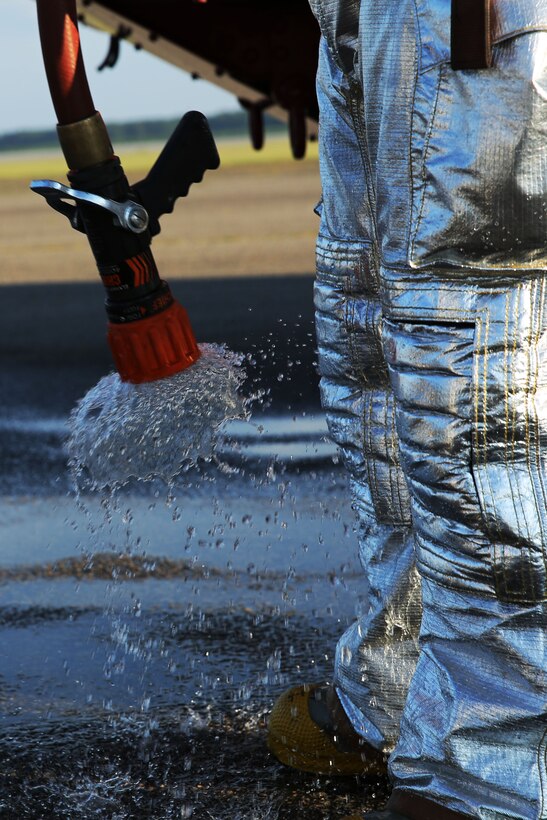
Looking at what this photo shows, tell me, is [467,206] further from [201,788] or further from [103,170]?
[201,788]

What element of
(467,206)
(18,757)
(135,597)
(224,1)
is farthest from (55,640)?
(224,1)

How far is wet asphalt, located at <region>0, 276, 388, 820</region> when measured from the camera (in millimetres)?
1703

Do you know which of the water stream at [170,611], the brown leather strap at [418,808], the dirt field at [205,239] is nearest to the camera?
the brown leather strap at [418,808]

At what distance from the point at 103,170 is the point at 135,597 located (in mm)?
1130

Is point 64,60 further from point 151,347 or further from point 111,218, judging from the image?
point 151,347

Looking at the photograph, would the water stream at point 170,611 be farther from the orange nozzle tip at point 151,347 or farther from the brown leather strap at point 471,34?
the brown leather strap at point 471,34

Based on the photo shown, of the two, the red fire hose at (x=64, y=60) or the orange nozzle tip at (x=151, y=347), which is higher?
the red fire hose at (x=64, y=60)

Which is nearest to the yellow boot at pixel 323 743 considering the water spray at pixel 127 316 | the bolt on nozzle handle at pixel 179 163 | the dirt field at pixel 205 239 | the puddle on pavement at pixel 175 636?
the puddle on pavement at pixel 175 636

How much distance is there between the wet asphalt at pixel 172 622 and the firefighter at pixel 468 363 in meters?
0.38

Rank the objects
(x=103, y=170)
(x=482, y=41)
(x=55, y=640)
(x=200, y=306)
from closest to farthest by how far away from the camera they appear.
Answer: (x=482, y=41)
(x=103, y=170)
(x=55, y=640)
(x=200, y=306)

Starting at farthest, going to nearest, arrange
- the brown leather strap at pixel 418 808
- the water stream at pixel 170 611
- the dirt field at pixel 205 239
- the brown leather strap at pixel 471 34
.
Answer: the dirt field at pixel 205 239, the water stream at pixel 170 611, the brown leather strap at pixel 418 808, the brown leather strap at pixel 471 34

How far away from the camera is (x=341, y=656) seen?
1746 millimetres

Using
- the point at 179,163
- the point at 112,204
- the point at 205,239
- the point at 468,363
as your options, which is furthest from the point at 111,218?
the point at 205,239

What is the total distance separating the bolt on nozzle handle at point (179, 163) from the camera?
1.69 m
